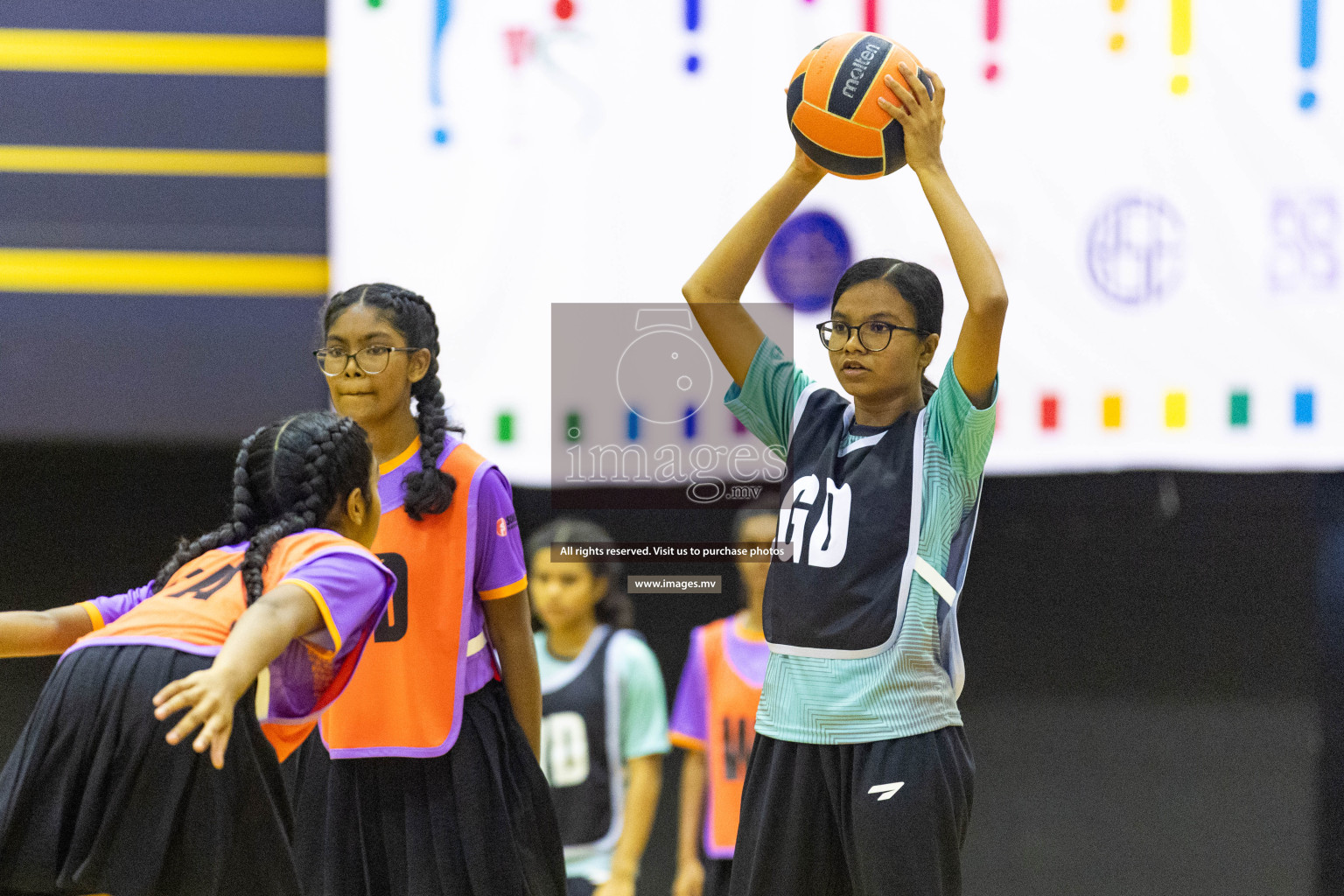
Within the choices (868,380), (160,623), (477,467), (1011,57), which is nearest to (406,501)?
(477,467)

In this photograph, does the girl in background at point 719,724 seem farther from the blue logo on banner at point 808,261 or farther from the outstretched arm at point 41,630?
the outstretched arm at point 41,630

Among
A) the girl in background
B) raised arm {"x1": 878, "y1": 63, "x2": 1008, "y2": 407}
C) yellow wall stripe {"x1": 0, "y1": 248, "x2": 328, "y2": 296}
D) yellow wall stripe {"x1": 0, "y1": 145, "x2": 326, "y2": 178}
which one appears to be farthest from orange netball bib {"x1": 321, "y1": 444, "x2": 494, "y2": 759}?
yellow wall stripe {"x1": 0, "y1": 145, "x2": 326, "y2": 178}

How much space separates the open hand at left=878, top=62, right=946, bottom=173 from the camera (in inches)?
88.9

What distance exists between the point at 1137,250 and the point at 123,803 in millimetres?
2794

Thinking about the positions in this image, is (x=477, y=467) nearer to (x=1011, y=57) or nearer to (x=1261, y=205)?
(x=1011, y=57)

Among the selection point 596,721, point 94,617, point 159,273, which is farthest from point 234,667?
point 159,273

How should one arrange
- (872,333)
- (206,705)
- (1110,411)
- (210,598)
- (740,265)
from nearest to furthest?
(206,705) → (210,598) → (872,333) → (740,265) → (1110,411)

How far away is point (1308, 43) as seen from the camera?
3.46m

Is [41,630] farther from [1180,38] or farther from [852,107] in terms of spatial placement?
[1180,38]

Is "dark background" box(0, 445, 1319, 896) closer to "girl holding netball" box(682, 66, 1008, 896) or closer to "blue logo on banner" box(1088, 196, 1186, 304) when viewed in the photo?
"blue logo on banner" box(1088, 196, 1186, 304)

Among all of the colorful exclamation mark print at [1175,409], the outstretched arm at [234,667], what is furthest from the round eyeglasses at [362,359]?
the colorful exclamation mark print at [1175,409]

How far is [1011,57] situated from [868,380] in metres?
1.62

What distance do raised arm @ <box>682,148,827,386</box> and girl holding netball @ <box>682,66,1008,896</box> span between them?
0.17 m

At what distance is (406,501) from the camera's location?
8.27 ft
